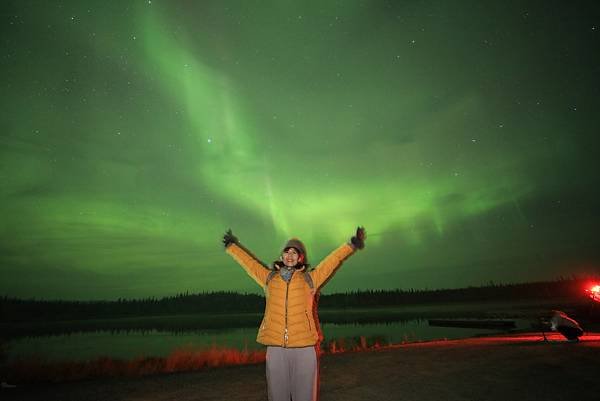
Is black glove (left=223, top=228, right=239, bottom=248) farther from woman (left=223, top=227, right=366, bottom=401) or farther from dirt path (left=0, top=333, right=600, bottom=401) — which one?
dirt path (left=0, top=333, right=600, bottom=401)

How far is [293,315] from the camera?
3.96 metres

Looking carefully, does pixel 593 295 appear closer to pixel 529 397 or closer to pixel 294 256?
pixel 529 397

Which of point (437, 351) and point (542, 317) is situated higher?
point (542, 317)

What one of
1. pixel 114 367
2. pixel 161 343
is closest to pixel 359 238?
pixel 114 367

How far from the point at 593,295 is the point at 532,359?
4904 mm

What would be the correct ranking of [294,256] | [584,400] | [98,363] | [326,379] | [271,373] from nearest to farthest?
[271,373], [294,256], [584,400], [326,379], [98,363]

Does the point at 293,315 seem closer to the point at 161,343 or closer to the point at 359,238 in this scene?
the point at 359,238

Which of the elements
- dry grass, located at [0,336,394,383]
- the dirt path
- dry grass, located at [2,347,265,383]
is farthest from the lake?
the dirt path

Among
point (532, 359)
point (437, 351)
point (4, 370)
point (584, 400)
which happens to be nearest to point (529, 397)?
point (584, 400)

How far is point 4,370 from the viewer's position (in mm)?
14961

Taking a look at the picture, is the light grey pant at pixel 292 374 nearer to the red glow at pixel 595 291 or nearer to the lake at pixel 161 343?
the red glow at pixel 595 291

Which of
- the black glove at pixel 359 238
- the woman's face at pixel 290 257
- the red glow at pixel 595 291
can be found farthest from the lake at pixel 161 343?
the woman's face at pixel 290 257

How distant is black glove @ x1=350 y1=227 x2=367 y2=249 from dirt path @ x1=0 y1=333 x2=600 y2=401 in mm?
3667

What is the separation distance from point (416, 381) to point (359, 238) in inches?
188
